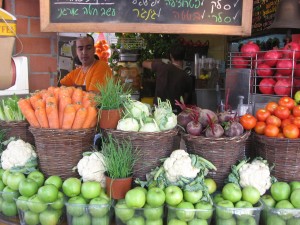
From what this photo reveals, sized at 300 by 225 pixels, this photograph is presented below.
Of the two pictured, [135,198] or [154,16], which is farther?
[154,16]

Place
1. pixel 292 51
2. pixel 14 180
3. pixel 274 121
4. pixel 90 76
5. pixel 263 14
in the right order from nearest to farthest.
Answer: pixel 14 180
pixel 274 121
pixel 292 51
pixel 90 76
pixel 263 14

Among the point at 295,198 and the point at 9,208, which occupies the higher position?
the point at 295,198

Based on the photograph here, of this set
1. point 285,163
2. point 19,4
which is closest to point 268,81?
point 285,163

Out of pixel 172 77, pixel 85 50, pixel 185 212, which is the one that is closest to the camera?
pixel 185 212

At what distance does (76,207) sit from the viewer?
1775 millimetres

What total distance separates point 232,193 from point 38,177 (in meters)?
1.03

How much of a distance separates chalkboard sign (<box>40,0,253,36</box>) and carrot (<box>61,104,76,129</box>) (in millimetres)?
939

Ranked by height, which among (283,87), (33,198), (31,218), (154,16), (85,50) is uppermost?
(154,16)

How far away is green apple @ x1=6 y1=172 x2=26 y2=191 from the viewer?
1.93 meters

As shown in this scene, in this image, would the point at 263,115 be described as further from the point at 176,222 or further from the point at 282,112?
the point at 176,222

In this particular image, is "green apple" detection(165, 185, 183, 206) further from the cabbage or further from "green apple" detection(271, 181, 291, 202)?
"green apple" detection(271, 181, 291, 202)

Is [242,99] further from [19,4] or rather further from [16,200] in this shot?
[19,4]

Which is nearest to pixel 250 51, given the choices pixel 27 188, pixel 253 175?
Answer: pixel 253 175

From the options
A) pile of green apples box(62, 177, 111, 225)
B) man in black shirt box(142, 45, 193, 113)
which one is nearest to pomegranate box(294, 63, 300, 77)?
pile of green apples box(62, 177, 111, 225)
